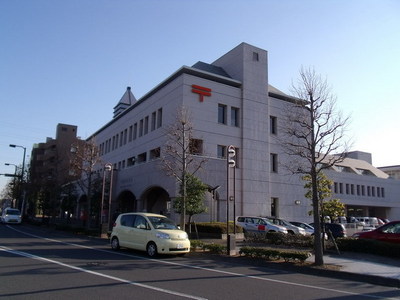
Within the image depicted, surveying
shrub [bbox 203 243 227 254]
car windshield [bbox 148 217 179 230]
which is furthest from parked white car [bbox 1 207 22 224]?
shrub [bbox 203 243 227 254]

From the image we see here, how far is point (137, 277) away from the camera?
8828 millimetres

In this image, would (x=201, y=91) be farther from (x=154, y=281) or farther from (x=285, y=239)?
(x=154, y=281)

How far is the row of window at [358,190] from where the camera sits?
48.9 meters

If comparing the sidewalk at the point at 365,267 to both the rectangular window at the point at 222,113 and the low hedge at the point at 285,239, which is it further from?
the rectangular window at the point at 222,113

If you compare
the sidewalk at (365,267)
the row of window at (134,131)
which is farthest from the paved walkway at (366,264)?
the row of window at (134,131)

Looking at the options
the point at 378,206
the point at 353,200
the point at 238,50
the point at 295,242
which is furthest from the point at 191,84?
the point at 378,206

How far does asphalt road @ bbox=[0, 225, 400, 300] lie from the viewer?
7109 millimetres

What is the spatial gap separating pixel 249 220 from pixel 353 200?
3158 centimetres

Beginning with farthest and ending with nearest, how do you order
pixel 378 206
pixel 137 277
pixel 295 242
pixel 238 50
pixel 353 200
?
pixel 378 206 → pixel 353 200 → pixel 238 50 → pixel 295 242 → pixel 137 277

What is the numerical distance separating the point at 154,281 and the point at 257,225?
16541mm

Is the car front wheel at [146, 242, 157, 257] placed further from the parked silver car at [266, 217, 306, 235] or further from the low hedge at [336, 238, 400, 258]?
the parked silver car at [266, 217, 306, 235]

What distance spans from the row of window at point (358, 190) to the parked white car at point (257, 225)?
91.9 ft

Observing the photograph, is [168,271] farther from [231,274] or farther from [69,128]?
[69,128]

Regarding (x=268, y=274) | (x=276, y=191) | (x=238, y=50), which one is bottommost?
(x=268, y=274)
